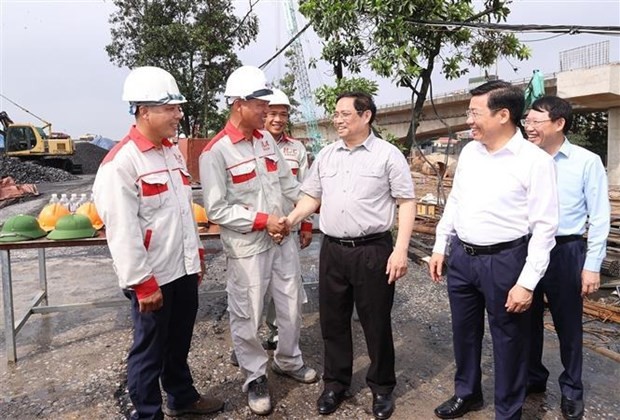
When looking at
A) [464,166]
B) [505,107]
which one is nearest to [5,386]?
[464,166]

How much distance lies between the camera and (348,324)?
2.81 m

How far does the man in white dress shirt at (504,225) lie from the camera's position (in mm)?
2209

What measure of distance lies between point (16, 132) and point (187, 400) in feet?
84.4

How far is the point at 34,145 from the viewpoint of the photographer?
24375 millimetres

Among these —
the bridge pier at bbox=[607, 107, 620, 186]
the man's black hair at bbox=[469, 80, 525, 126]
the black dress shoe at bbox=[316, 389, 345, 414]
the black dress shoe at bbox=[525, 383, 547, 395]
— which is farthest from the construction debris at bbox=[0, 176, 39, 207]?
the bridge pier at bbox=[607, 107, 620, 186]

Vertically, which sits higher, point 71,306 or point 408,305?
point 71,306

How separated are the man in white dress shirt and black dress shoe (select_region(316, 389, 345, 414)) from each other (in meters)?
0.90

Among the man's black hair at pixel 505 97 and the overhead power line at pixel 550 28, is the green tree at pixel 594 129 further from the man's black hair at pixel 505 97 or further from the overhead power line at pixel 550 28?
the man's black hair at pixel 505 97

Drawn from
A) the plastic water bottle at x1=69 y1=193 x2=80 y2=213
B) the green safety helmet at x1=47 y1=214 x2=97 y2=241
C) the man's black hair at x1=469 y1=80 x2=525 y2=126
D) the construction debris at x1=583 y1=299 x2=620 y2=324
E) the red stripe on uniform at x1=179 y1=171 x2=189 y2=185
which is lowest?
the construction debris at x1=583 y1=299 x2=620 y2=324

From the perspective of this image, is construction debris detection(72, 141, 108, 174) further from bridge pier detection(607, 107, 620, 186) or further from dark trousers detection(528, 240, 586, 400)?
dark trousers detection(528, 240, 586, 400)

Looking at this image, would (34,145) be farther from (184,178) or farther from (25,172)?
(184,178)

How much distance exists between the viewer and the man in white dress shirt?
221cm

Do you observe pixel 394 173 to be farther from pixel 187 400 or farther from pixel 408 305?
pixel 408 305

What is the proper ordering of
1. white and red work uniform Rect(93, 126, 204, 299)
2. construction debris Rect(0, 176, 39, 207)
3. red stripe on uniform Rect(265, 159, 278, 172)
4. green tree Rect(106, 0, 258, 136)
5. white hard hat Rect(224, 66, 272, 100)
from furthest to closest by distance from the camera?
green tree Rect(106, 0, 258, 136) < construction debris Rect(0, 176, 39, 207) < red stripe on uniform Rect(265, 159, 278, 172) < white hard hat Rect(224, 66, 272, 100) < white and red work uniform Rect(93, 126, 204, 299)
